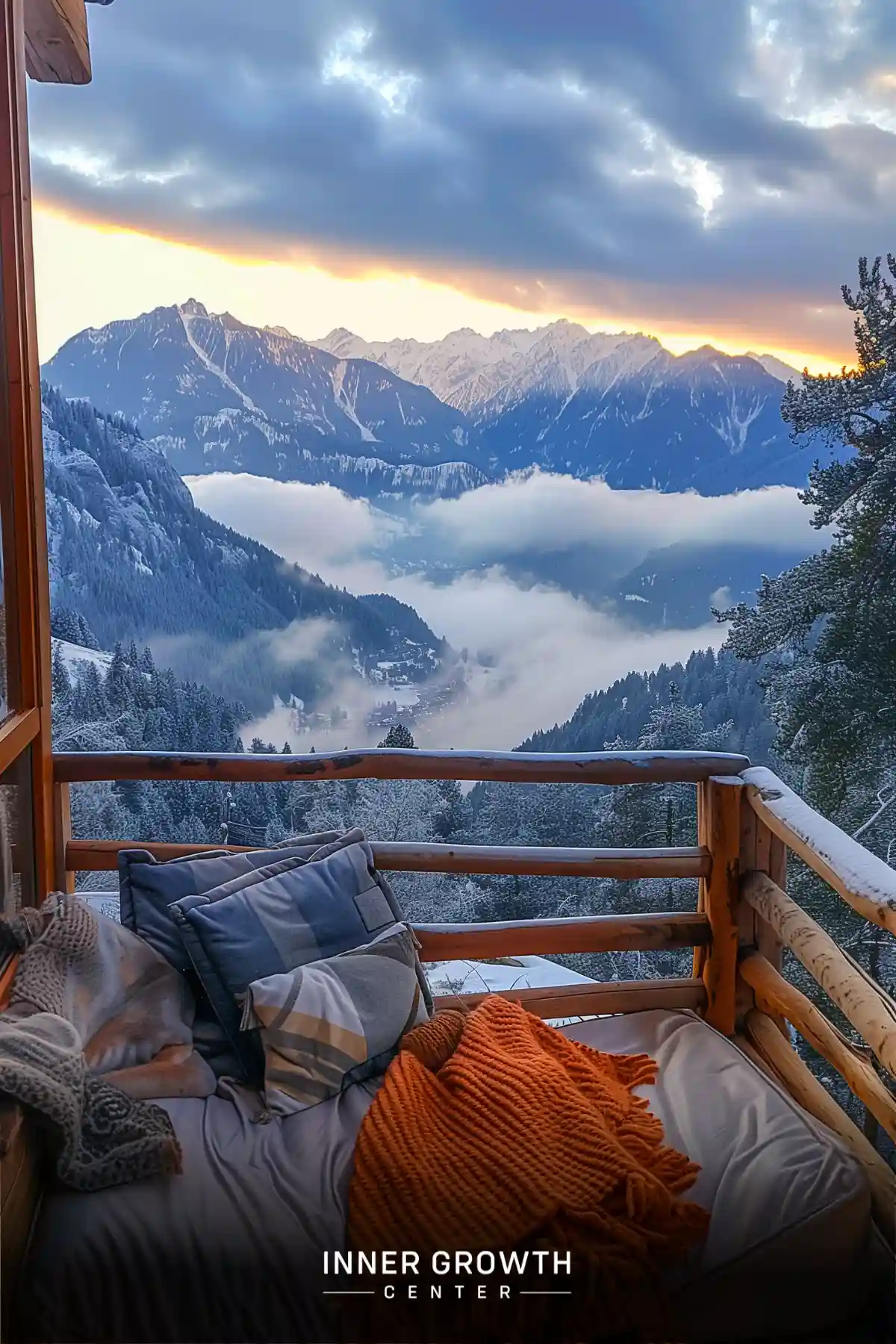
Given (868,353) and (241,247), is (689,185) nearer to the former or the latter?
(868,353)

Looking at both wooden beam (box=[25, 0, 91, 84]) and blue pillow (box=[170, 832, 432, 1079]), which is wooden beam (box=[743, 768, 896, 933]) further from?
wooden beam (box=[25, 0, 91, 84])

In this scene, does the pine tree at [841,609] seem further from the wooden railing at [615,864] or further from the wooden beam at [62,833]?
the wooden beam at [62,833]

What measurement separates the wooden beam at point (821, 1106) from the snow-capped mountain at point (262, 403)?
3.05m

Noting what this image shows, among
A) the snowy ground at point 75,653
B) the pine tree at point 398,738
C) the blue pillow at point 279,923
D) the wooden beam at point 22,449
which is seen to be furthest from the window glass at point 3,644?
the pine tree at point 398,738

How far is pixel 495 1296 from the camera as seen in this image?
1.45 m

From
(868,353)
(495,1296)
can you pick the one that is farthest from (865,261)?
(495,1296)

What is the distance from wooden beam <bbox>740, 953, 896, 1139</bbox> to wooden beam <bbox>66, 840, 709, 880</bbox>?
29 centimetres

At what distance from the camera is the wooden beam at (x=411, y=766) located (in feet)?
7.79

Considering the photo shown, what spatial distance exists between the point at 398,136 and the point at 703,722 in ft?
11.5

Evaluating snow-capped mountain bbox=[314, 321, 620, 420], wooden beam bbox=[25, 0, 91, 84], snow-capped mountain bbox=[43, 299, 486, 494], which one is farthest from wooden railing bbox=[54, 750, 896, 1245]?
snow-capped mountain bbox=[314, 321, 620, 420]

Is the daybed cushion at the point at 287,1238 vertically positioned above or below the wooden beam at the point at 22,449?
below

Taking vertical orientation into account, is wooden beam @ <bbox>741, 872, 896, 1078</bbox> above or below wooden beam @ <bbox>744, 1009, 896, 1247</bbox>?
above

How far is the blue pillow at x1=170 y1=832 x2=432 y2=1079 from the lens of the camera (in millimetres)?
1929

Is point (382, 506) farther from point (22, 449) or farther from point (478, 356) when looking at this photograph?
point (22, 449)
